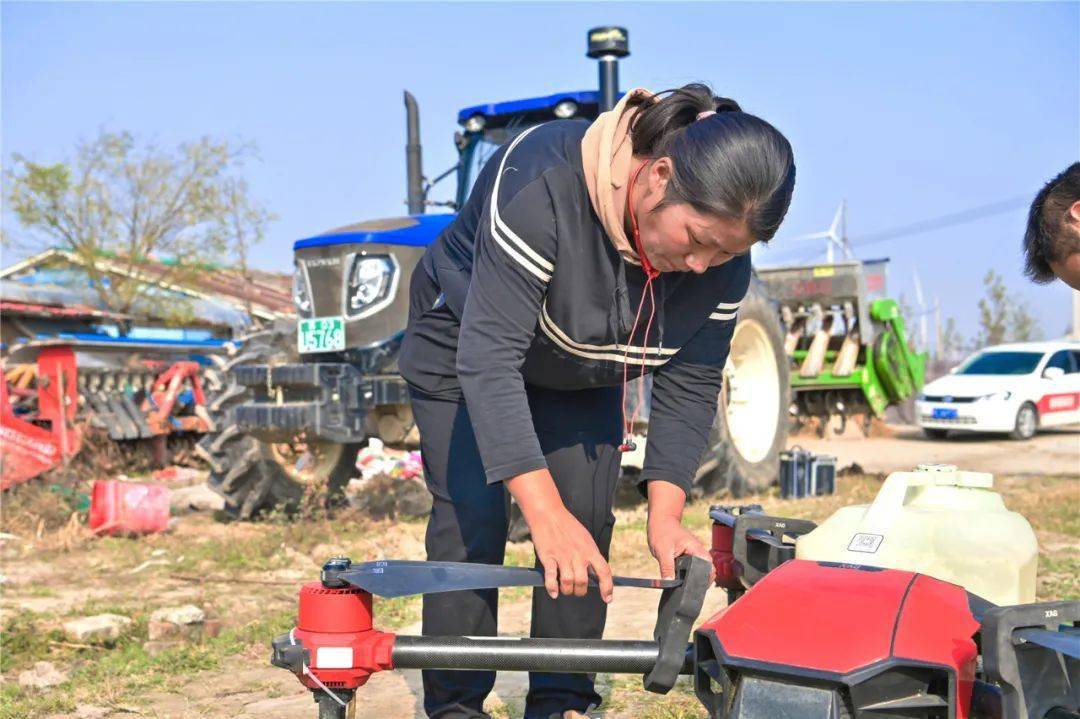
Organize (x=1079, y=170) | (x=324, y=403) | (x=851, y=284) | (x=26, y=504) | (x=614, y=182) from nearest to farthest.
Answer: (x=614, y=182) < (x=1079, y=170) < (x=324, y=403) < (x=26, y=504) < (x=851, y=284)

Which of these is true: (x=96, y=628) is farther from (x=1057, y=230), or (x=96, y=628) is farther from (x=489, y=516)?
(x=1057, y=230)

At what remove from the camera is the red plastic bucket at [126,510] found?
296 inches

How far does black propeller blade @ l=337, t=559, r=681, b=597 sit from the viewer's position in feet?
6.81

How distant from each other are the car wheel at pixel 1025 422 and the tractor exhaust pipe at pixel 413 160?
1169 centimetres

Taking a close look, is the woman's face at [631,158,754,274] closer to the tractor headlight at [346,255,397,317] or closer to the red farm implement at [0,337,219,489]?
the tractor headlight at [346,255,397,317]

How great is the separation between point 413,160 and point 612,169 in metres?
5.08

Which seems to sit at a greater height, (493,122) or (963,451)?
(493,122)

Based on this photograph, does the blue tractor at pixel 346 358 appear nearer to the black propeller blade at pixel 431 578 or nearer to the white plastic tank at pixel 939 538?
the white plastic tank at pixel 939 538

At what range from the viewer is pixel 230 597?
5.71 meters

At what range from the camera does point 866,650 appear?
173 centimetres

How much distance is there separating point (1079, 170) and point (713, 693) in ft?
5.13

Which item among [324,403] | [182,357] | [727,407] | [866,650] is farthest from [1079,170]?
[182,357]

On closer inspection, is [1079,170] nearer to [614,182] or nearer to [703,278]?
[703,278]

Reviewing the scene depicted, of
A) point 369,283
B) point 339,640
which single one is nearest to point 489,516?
point 339,640
